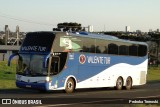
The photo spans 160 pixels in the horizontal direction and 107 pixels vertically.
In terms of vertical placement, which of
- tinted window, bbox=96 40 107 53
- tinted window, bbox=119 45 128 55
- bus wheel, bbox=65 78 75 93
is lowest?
bus wheel, bbox=65 78 75 93

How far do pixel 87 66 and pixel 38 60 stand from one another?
161 inches

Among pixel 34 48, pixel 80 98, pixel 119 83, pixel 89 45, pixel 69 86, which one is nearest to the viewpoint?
pixel 80 98

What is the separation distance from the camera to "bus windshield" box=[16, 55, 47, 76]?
2392cm

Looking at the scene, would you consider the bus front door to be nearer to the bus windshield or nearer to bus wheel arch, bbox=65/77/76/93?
the bus windshield

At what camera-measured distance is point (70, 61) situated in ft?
82.5

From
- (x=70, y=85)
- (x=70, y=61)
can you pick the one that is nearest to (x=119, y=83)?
(x=70, y=85)

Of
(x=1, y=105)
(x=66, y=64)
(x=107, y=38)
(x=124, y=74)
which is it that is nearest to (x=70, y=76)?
(x=66, y=64)

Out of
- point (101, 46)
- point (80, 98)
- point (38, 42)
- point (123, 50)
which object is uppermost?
point (38, 42)

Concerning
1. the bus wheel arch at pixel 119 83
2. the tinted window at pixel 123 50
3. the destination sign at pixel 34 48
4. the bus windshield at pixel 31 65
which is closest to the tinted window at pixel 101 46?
the tinted window at pixel 123 50

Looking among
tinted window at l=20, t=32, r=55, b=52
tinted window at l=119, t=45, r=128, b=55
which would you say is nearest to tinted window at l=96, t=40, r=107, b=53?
tinted window at l=119, t=45, r=128, b=55

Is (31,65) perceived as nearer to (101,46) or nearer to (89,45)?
(89,45)

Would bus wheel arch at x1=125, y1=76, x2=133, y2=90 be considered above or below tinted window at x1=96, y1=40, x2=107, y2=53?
below

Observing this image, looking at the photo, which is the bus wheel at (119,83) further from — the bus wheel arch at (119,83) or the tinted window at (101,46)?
the tinted window at (101,46)

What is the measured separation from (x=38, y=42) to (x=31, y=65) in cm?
129
